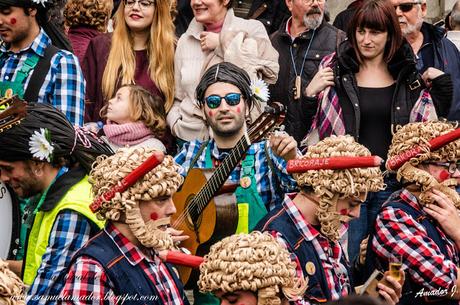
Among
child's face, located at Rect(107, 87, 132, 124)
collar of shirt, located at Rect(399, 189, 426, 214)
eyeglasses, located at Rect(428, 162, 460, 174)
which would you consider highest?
eyeglasses, located at Rect(428, 162, 460, 174)

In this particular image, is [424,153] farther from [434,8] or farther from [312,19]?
[434,8]

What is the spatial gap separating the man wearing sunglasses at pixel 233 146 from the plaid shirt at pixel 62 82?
2.51 feet

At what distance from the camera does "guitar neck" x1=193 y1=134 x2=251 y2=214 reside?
9555 millimetres

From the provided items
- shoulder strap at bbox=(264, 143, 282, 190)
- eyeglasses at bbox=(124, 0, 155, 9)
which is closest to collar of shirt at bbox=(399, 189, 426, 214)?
shoulder strap at bbox=(264, 143, 282, 190)

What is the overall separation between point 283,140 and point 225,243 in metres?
2.00

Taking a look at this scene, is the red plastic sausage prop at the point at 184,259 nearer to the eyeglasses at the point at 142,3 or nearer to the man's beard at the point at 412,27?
the eyeglasses at the point at 142,3

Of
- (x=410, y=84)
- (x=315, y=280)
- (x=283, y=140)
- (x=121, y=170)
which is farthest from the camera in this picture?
(x=410, y=84)

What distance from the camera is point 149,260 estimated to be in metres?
7.90

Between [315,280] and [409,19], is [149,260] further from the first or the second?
[409,19]

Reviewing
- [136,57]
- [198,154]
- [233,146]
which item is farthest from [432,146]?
[136,57]

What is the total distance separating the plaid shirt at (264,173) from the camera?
9555mm

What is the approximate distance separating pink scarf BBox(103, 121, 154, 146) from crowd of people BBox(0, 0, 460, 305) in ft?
0.04

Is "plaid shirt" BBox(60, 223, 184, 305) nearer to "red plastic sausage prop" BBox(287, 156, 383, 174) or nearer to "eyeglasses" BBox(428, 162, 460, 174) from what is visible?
"red plastic sausage prop" BBox(287, 156, 383, 174)

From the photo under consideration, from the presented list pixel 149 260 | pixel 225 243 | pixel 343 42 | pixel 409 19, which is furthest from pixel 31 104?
pixel 409 19
